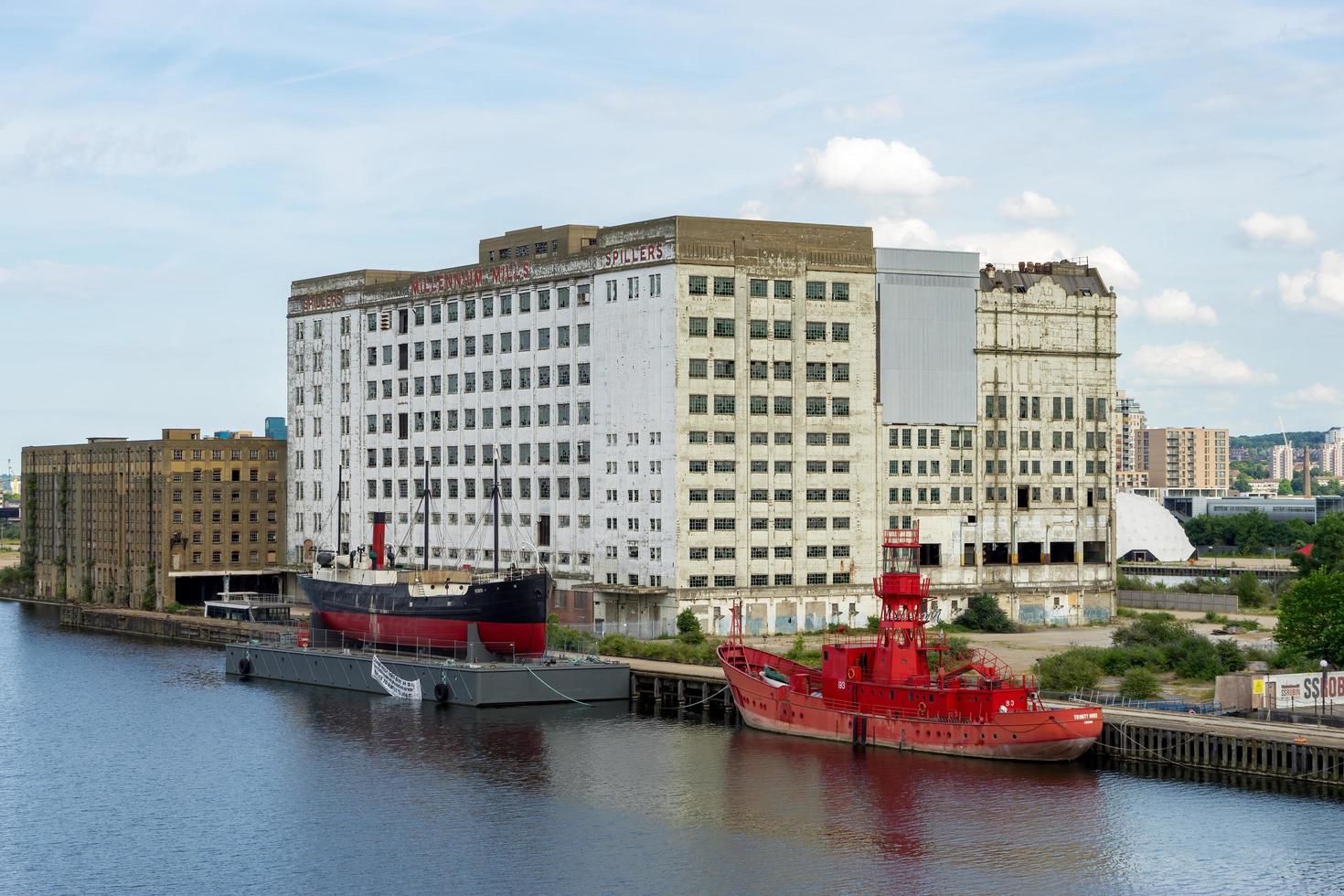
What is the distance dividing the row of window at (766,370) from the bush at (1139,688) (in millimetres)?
51053

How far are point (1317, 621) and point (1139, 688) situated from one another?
13035 millimetres

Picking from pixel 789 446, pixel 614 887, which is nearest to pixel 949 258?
pixel 789 446

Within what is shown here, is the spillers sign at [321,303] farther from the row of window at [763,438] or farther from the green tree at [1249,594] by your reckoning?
the green tree at [1249,594]

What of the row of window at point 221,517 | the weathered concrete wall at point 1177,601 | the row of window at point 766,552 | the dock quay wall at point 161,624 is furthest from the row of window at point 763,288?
the row of window at point 221,517

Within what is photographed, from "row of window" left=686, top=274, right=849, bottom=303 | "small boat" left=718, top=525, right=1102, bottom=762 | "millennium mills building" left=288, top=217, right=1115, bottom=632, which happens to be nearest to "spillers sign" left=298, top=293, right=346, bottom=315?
"millennium mills building" left=288, top=217, right=1115, bottom=632

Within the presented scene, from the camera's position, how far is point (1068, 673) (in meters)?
104

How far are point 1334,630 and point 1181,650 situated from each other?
49.2ft

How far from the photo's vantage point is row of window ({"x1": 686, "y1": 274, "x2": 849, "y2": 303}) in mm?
140000

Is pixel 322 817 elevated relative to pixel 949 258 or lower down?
lower down

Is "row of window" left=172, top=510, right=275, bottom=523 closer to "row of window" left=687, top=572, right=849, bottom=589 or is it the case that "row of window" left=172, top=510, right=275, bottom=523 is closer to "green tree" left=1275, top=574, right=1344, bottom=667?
"row of window" left=687, top=572, right=849, bottom=589

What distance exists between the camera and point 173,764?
3625 inches

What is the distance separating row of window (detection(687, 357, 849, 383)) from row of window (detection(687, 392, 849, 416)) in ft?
4.93

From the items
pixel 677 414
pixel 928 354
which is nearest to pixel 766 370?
pixel 677 414

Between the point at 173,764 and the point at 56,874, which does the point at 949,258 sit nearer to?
the point at 173,764
